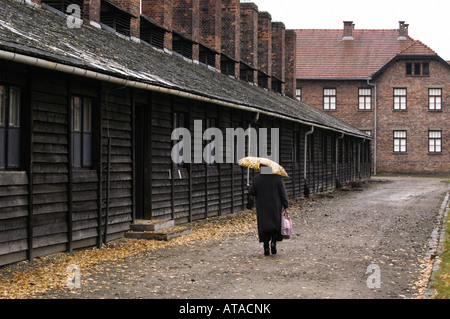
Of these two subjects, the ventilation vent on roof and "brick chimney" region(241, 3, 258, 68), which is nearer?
the ventilation vent on roof

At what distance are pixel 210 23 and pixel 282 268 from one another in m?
17.3

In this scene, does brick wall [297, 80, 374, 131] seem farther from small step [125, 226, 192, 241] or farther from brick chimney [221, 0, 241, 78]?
small step [125, 226, 192, 241]

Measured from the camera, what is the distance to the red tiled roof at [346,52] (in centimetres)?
5069

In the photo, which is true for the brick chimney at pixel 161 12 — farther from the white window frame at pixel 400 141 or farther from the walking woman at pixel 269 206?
the white window frame at pixel 400 141

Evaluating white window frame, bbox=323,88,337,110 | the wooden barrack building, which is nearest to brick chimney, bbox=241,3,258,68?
the wooden barrack building

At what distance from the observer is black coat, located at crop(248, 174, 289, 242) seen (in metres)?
10.3

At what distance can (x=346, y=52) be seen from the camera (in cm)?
5247

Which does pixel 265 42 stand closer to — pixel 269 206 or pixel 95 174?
pixel 95 174

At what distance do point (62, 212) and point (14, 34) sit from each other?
2.88 m

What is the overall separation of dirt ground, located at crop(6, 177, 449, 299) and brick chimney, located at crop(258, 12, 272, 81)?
59.2ft

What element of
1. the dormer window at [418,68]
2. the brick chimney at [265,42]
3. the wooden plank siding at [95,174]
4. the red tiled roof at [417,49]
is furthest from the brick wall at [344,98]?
the wooden plank siding at [95,174]

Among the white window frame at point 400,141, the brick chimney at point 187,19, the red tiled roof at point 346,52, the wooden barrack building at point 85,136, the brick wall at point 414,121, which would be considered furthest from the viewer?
the red tiled roof at point 346,52

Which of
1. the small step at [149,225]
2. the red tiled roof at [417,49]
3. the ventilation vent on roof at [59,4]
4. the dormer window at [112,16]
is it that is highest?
the red tiled roof at [417,49]

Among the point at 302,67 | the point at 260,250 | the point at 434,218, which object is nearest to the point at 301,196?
the point at 434,218
